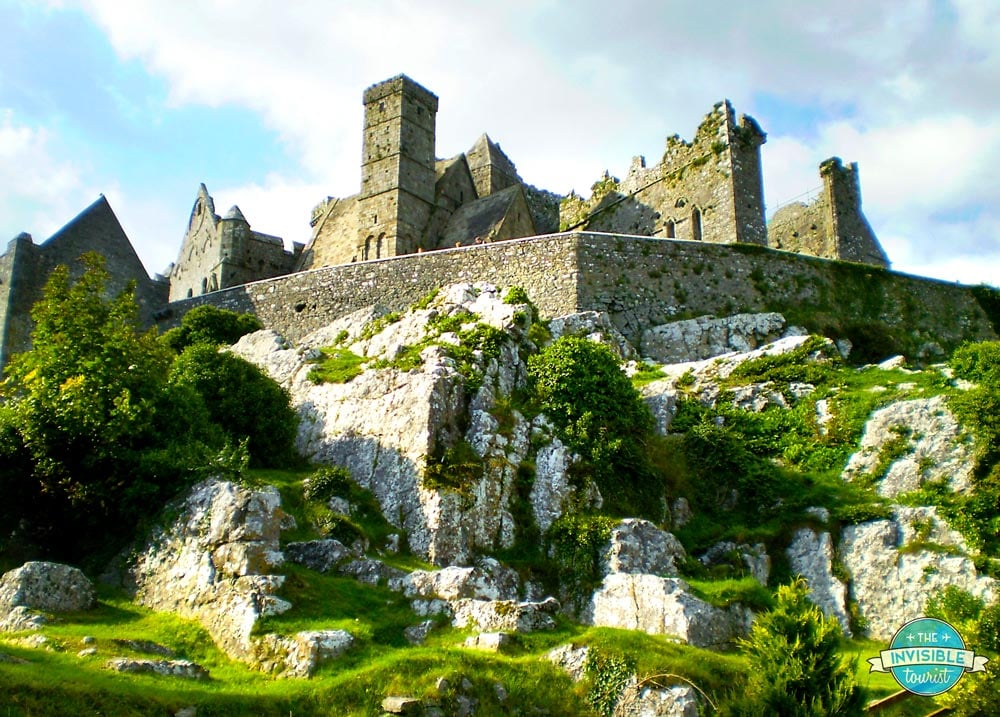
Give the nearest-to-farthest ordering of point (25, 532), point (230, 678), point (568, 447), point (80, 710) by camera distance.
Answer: point (80, 710) → point (230, 678) → point (25, 532) → point (568, 447)

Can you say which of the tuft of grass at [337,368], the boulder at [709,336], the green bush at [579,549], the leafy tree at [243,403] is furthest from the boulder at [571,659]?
the boulder at [709,336]

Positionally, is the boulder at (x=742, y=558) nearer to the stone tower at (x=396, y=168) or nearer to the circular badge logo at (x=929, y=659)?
the circular badge logo at (x=929, y=659)

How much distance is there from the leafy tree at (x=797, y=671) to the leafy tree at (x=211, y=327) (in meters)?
20.8

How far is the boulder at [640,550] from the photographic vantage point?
59.6 ft

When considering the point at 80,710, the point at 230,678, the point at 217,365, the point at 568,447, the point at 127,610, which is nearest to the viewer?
the point at 80,710

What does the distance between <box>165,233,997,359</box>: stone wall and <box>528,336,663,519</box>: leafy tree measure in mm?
7893

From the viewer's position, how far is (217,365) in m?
22.3

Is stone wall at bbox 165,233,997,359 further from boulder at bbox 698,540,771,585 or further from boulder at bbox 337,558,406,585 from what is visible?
boulder at bbox 337,558,406,585

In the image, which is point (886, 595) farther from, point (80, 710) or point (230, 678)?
point (80, 710)

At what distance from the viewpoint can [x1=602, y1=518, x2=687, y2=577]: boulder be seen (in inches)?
715

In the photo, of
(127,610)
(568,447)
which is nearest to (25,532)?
(127,610)

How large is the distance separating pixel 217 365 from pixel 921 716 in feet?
50.9

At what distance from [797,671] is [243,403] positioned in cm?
1306

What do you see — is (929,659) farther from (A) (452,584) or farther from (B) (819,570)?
(A) (452,584)
